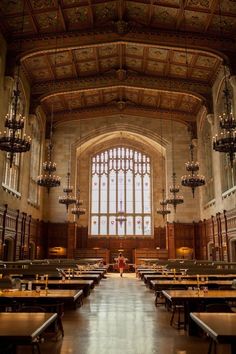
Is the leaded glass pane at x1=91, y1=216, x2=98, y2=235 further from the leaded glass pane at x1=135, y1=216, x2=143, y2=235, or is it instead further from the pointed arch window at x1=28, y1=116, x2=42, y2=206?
the pointed arch window at x1=28, y1=116, x2=42, y2=206

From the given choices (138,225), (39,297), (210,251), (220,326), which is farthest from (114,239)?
(220,326)

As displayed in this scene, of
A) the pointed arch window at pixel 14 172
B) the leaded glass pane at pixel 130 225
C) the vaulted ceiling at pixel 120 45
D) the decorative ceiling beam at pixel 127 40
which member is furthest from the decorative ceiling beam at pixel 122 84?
the leaded glass pane at pixel 130 225

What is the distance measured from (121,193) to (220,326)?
23.4 metres

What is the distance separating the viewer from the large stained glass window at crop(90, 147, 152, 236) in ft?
84.5

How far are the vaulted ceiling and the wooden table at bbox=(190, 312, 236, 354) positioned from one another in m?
12.9

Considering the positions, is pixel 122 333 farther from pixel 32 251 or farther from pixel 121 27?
pixel 32 251

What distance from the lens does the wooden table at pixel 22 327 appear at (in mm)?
2553

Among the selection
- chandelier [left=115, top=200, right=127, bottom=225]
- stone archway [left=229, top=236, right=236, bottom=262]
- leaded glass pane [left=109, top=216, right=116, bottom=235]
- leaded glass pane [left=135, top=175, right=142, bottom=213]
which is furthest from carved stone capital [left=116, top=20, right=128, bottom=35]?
leaded glass pane [left=109, top=216, right=116, bottom=235]

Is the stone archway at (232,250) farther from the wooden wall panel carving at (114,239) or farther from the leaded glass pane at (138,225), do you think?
the leaded glass pane at (138,225)

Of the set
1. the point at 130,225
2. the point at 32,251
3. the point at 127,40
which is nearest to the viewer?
the point at 127,40

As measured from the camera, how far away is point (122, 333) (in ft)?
18.3

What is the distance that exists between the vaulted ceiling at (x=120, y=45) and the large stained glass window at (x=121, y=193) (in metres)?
5.65

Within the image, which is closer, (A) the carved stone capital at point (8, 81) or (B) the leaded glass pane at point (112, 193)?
(A) the carved stone capital at point (8, 81)

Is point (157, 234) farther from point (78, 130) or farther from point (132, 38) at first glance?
point (132, 38)
